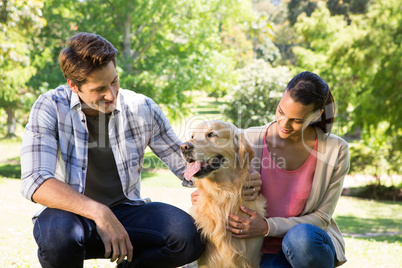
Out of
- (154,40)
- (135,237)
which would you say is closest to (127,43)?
(154,40)

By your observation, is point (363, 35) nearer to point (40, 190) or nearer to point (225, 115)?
point (225, 115)

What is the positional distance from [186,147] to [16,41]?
1024cm

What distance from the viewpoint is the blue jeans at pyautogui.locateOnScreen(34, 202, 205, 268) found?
231cm

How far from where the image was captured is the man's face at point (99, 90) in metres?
2.59

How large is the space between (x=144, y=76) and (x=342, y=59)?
6.30m

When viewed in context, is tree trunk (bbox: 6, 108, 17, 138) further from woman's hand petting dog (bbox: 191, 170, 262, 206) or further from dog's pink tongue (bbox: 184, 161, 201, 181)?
woman's hand petting dog (bbox: 191, 170, 262, 206)

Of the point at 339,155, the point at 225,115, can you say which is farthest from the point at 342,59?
the point at 339,155

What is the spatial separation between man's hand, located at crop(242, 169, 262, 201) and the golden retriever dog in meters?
0.03

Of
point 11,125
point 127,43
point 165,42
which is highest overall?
point 165,42

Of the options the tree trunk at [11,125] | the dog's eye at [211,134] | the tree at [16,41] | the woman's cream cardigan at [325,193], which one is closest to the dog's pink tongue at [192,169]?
the dog's eye at [211,134]

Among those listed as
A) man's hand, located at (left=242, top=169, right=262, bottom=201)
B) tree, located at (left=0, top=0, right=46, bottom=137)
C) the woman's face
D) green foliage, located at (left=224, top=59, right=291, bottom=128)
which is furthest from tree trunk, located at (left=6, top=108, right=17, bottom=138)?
the woman's face

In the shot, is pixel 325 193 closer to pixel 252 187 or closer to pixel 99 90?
pixel 252 187

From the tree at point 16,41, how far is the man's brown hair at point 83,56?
22.7 ft

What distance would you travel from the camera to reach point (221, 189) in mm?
2902
